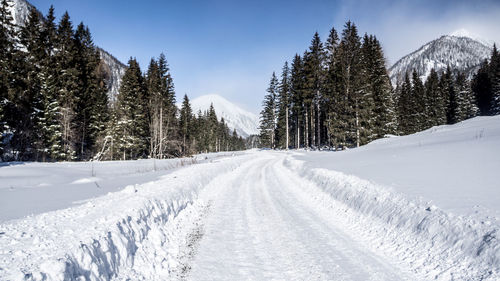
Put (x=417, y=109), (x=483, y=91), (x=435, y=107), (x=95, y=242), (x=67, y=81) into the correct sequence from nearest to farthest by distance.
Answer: (x=95, y=242) → (x=67, y=81) → (x=417, y=109) → (x=435, y=107) → (x=483, y=91)

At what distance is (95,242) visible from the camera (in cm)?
377

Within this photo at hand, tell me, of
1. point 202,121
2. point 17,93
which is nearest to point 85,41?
point 17,93

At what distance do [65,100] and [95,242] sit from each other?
2932cm

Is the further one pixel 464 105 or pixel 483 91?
pixel 483 91

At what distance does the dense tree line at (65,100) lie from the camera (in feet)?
75.6

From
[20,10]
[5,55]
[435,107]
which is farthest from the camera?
[20,10]

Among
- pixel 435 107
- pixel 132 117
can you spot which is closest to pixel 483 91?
pixel 435 107

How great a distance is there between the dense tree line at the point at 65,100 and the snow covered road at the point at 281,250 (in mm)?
23441

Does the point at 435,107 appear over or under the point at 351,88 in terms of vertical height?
over

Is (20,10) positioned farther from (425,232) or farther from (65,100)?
(425,232)

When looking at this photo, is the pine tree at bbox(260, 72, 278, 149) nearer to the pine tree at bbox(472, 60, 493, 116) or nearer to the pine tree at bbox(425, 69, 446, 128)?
the pine tree at bbox(425, 69, 446, 128)

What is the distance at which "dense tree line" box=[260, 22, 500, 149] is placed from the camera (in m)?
27.6

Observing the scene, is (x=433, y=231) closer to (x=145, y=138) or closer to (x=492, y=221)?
(x=492, y=221)

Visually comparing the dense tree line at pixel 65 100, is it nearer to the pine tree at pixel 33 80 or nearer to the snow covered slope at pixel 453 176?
the pine tree at pixel 33 80
